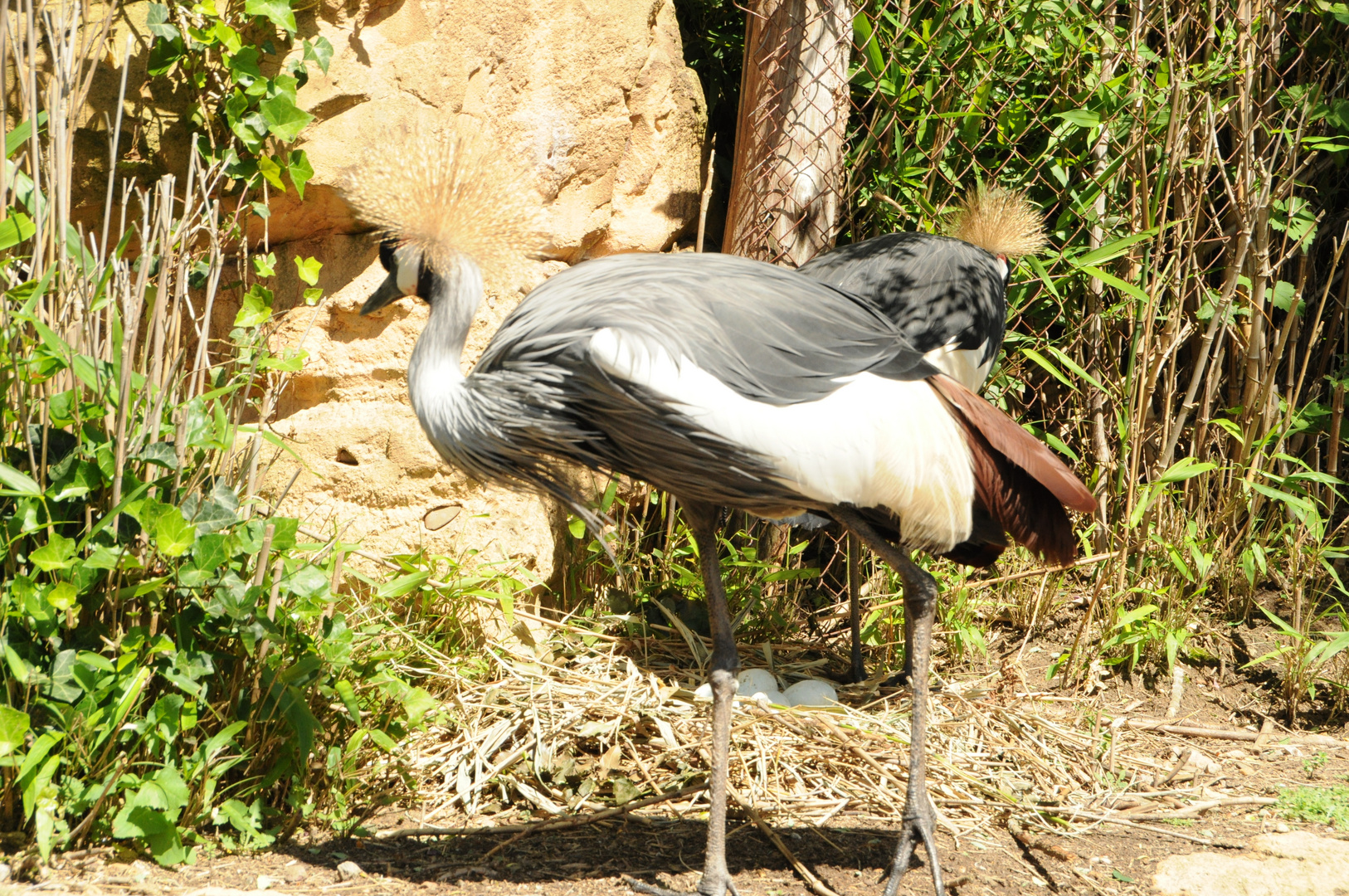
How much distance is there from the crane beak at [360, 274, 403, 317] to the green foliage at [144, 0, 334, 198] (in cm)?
43

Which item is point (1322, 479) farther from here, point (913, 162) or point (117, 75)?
point (117, 75)

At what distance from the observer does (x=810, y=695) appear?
2.92m

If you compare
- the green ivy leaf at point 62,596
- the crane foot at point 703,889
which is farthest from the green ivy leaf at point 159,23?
the crane foot at point 703,889

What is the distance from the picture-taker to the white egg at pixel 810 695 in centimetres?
291

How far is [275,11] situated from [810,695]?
82.4 inches

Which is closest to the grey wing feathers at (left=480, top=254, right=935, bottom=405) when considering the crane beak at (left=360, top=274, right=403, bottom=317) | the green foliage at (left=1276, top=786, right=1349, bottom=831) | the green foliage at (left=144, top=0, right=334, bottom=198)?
the crane beak at (left=360, top=274, right=403, bottom=317)

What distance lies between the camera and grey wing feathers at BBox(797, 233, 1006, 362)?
9.54ft

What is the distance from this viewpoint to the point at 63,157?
204cm

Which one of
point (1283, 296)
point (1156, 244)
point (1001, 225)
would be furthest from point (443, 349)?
point (1283, 296)

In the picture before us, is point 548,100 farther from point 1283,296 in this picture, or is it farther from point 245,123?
point 1283,296

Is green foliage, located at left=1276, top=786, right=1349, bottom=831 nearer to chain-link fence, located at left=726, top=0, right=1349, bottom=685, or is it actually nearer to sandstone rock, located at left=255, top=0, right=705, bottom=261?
chain-link fence, located at left=726, top=0, right=1349, bottom=685

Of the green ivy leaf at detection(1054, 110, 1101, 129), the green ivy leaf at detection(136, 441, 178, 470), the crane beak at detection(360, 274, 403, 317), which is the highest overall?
the green ivy leaf at detection(1054, 110, 1101, 129)

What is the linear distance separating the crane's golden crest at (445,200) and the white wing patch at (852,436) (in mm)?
462

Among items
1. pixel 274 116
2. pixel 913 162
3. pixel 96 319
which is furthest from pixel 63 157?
pixel 913 162
